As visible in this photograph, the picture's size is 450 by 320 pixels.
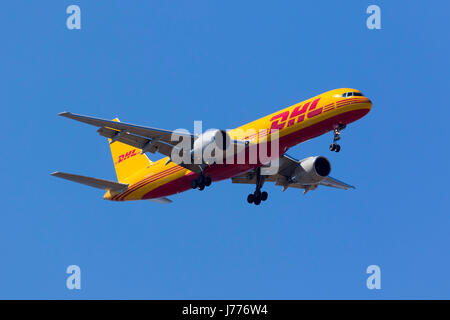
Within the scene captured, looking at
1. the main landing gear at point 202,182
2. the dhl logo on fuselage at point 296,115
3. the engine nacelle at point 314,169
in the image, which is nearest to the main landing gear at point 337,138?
the dhl logo on fuselage at point 296,115

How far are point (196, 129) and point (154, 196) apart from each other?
6712 mm

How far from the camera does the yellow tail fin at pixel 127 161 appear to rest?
56.9 meters

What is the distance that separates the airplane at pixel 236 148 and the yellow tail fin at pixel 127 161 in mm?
107

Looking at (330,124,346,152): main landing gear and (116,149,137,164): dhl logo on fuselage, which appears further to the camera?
(116,149,137,164): dhl logo on fuselage

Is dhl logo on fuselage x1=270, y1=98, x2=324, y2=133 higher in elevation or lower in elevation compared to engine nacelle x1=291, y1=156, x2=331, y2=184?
higher

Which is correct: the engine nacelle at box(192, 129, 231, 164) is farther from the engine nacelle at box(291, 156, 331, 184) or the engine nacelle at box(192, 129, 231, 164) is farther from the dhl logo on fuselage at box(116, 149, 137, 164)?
the dhl logo on fuselage at box(116, 149, 137, 164)

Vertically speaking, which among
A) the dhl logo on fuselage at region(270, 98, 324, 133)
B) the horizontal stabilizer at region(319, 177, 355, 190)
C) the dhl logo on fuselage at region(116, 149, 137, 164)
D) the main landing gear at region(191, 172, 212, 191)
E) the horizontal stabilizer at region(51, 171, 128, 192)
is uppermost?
the dhl logo on fuselage at region(116, 149, 137, 164)

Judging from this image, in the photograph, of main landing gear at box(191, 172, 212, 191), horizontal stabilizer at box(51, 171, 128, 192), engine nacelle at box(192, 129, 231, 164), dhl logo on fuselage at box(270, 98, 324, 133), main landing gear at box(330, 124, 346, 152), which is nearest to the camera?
main landing gear at box(330, 124, 346, 152)

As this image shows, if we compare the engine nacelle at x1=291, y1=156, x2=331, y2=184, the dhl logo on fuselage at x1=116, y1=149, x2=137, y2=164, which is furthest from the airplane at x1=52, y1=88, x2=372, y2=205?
the dhl logo on fuselage at x1=116, y1=149, x2=137, y2=164

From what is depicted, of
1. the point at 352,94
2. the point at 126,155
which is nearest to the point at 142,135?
the point at 126,155

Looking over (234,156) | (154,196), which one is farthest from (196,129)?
(154,196)

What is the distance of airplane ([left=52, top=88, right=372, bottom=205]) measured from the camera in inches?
1863

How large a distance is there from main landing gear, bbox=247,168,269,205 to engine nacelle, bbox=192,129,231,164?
6953 mm

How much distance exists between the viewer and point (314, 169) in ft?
180
